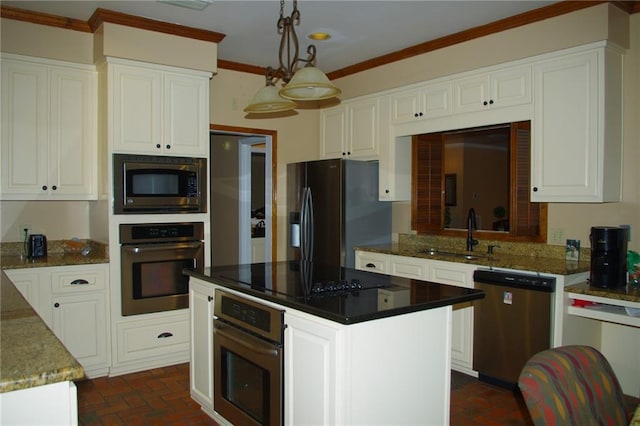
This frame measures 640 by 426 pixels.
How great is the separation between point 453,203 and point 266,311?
9.04 ft

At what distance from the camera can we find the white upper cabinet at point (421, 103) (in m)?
4.18

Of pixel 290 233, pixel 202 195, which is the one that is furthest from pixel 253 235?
pixel 202 195

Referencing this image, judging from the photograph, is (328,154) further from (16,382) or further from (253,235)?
(16,382)

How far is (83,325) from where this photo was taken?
3727mm

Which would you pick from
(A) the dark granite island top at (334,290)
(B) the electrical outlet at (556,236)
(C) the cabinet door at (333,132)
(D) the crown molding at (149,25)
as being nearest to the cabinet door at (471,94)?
(B) the electrical outlet at (556,236)

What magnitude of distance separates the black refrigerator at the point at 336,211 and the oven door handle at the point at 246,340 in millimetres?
1950

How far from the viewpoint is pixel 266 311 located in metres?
2.33

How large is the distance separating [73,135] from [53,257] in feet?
3.17

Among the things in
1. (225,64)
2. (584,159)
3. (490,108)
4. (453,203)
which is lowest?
(453,203)

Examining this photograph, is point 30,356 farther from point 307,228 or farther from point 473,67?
point 473,67

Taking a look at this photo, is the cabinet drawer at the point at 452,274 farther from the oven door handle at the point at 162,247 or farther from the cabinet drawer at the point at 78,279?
the cabinet drawer at the point at 78,279

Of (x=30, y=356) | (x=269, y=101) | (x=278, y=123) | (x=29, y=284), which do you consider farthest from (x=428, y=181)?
(x=30, y=356)

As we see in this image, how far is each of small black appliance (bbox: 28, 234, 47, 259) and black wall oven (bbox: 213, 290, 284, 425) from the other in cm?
196

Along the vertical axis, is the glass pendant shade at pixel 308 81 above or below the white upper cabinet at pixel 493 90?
below
